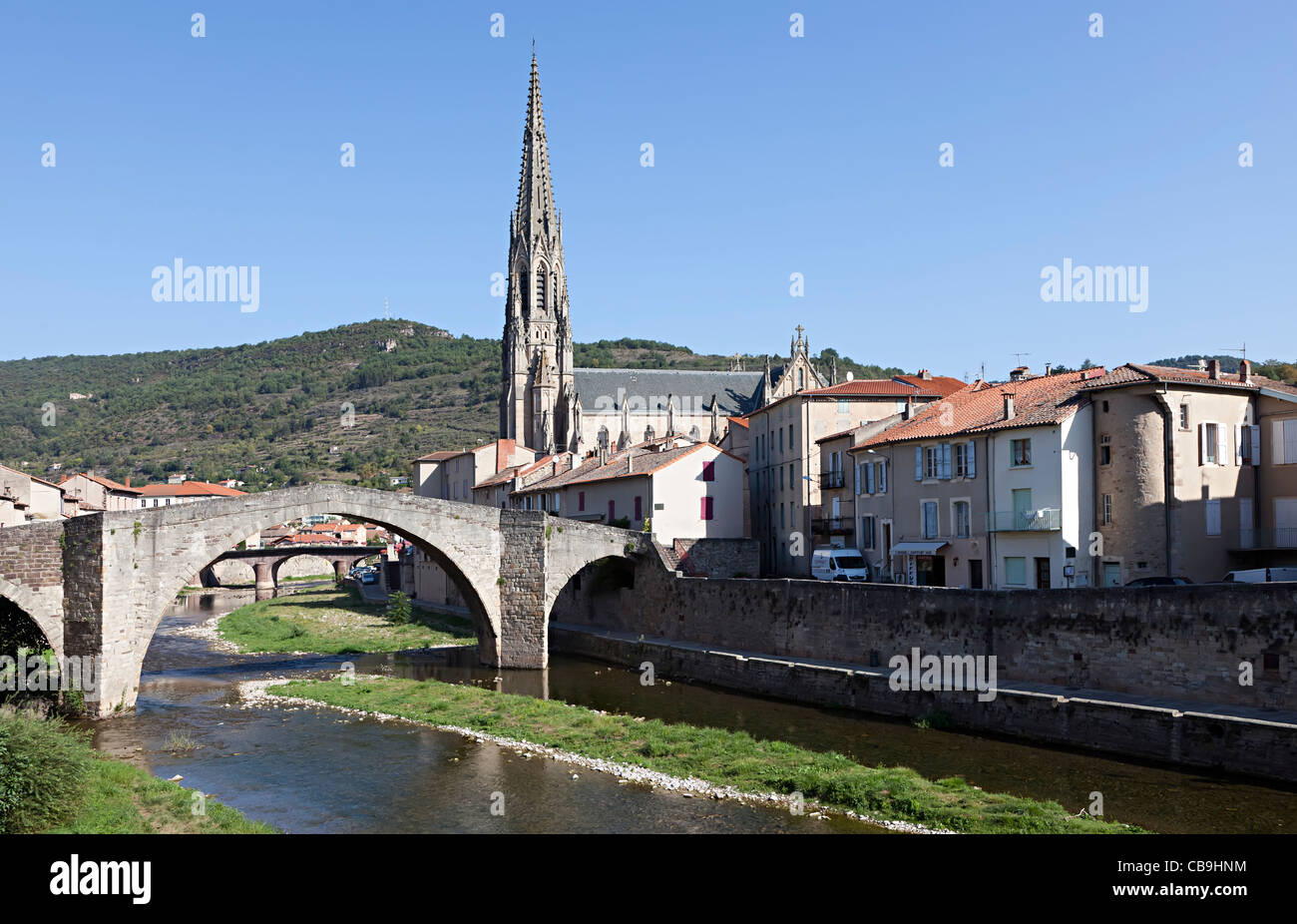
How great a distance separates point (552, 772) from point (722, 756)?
3.47 meters

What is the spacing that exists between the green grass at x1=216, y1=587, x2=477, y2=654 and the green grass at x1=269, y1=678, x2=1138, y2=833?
1275 centimetres

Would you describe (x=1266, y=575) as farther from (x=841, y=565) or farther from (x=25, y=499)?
(x=25, y=499)

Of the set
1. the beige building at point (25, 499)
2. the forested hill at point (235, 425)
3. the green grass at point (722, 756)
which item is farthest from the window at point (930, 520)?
the forested hill at point (235, 425)

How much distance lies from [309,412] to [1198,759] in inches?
7221

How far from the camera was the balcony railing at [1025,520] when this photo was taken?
29.2m

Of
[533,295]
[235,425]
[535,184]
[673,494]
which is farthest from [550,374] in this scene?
[235,425]

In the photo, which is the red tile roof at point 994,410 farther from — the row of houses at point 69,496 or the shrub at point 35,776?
the shrub at point 35,776

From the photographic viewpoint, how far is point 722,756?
2114 cm

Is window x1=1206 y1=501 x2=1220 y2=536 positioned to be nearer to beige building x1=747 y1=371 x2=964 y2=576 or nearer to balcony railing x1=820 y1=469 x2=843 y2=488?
beige building x1=747 y1=371 x2=964 y2=576

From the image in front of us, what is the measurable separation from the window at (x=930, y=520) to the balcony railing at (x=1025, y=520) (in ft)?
8.30

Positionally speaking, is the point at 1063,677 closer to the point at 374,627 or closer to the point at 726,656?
the point at 726,656

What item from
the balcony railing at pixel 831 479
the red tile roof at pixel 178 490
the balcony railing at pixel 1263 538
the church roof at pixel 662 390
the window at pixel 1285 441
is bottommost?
the balcony railing at pixel 1263 538

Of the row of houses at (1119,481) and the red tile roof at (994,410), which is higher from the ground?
the red tile roof at (994,410)
